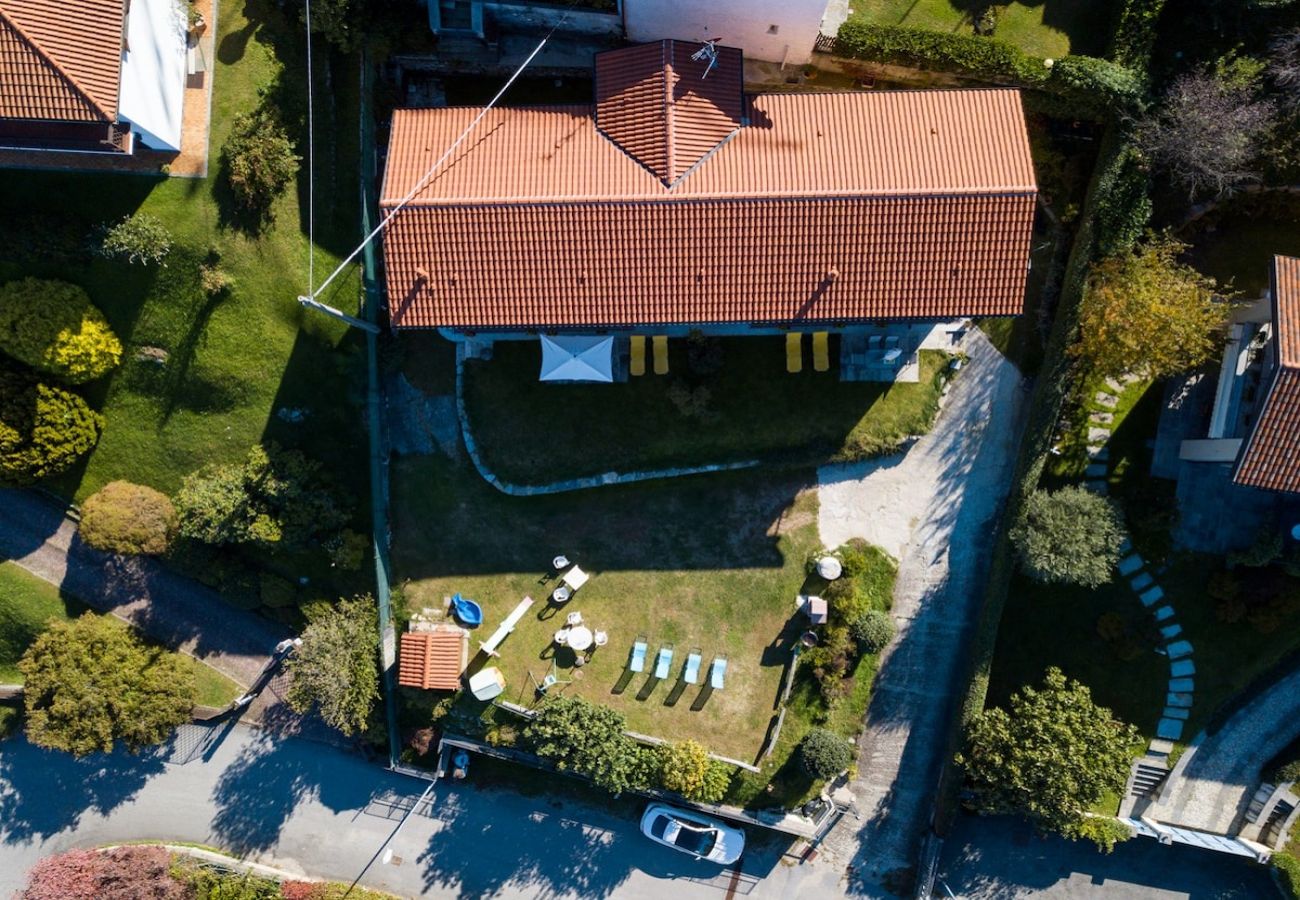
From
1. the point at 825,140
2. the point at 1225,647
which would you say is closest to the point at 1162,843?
the point at 1225,647

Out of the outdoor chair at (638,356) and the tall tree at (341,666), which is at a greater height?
the outdoor chair at (638,356)

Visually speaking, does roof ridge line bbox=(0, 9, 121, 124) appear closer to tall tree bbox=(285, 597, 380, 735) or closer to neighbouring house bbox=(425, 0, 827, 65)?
neighbouring house bbox=(425, 0, 827, 65)

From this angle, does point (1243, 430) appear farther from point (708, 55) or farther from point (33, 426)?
point (33, 426)

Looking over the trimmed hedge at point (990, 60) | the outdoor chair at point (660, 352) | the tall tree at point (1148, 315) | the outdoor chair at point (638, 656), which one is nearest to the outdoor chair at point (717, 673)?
the outdoor chair at point (638, 656)

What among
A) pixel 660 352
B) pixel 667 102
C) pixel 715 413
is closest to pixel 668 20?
pixel 667 102

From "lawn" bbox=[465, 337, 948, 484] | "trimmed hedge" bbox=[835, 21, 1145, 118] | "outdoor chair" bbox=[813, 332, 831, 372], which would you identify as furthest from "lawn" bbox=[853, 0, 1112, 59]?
"lawn" bbox=[465, 337, 948, 484]

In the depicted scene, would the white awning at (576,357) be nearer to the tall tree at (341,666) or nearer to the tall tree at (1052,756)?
the tall tree at (341,666)
